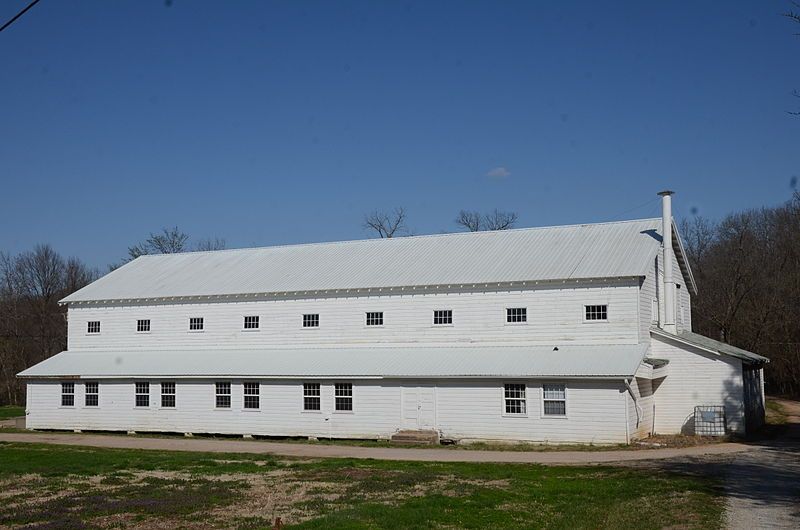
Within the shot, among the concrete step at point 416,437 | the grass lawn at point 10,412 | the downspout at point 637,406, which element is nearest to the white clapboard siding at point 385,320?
the downspout at point 637,406

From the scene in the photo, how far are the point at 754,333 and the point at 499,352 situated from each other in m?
33.3

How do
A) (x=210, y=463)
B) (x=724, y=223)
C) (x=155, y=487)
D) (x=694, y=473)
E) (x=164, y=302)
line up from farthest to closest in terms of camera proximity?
(x=724, y=223)
(x=164, y=302)
(x=210, y=463)
(x=694, y=473)
(x=155, y=487)

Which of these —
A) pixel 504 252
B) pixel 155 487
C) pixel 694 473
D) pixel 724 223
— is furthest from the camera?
pixel 724 223

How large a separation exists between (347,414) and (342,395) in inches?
32.0

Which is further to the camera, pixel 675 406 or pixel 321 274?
pixel 321 274

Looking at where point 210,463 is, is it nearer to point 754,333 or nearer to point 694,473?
point 694,473

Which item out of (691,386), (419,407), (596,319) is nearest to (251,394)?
(419,407)

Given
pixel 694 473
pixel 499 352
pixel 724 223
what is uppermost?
pixel 724 223

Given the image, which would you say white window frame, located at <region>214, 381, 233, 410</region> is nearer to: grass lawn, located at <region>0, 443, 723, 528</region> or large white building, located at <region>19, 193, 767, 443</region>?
large white building, located at <region>19, 193, 767, 443</region>

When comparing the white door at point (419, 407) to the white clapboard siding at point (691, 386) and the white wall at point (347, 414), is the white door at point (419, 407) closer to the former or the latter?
the white wall at point (347, 414)

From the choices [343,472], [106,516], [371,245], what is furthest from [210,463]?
[371,245]

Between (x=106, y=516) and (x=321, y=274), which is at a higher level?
(x=321, y=274)

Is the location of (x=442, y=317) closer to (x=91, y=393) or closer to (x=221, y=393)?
(x=221, y=393)

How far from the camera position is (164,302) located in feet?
140
